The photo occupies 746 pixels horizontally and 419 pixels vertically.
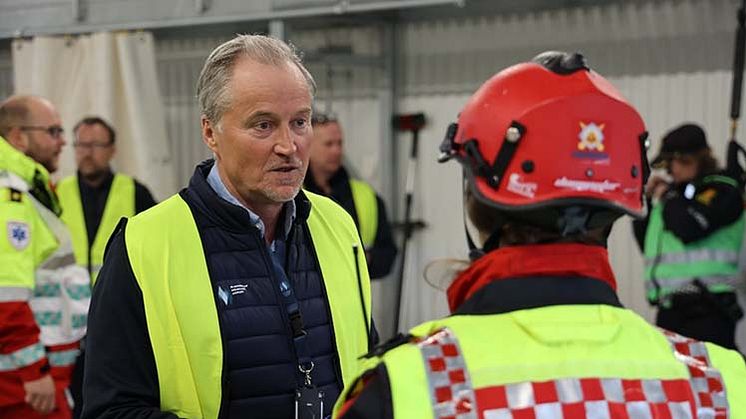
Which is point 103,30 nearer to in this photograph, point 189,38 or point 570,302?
point 189,38

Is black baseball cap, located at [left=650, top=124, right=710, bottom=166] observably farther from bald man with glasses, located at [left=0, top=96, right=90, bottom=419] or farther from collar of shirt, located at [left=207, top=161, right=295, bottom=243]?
collar of shirt, located at [left=207, top=161, right=295, bottom=243]

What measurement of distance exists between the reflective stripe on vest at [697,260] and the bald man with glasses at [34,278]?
268cm

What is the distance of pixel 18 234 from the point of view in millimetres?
3746

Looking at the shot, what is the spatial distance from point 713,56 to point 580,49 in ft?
2.33

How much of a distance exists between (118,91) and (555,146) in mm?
5335

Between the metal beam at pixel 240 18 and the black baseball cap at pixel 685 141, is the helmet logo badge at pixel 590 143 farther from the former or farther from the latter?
the metal beam at pixel 240 18

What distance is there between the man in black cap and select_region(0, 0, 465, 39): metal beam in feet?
4.61

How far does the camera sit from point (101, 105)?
6367mm

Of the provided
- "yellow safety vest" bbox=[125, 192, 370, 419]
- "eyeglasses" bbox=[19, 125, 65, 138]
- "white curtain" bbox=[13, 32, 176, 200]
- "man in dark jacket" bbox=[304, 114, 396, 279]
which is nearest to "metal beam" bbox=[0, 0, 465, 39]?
"white curtain" bbox=[13, 32, 176, 200]

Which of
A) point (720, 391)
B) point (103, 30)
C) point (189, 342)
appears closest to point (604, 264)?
point (720, 391)

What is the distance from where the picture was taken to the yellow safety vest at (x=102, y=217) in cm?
519

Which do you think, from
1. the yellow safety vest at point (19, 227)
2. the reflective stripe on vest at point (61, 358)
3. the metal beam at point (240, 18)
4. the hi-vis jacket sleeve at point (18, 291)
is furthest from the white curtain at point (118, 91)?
the hi-vis jacket sleeve at point (18, 291)

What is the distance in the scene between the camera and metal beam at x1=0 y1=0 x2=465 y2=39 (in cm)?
557

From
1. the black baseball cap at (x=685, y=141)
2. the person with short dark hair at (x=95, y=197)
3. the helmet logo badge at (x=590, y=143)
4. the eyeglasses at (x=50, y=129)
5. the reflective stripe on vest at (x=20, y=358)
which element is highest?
the helmet logo badge at (x=590, y=143)
